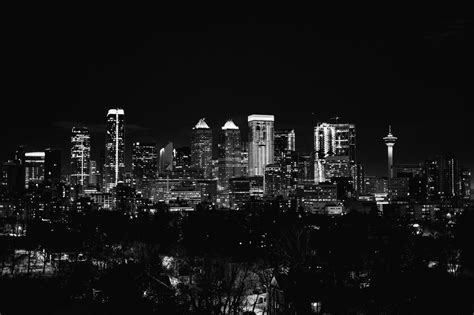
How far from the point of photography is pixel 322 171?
128 metres

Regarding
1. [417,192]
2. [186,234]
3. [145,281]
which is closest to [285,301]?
[145,281]

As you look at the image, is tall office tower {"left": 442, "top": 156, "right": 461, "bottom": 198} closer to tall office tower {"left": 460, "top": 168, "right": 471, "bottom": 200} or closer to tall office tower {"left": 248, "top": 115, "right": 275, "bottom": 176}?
tall office tower {"left": 460, "top": 168, "right": 471, "bottom": 200}

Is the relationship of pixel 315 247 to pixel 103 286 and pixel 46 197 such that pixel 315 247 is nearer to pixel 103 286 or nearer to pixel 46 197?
pixel 103 286

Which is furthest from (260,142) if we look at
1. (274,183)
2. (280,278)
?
(280,278)

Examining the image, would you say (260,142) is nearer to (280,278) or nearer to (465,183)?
(465,183)

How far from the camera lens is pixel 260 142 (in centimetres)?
14625

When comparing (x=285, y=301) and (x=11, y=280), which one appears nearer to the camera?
(x=285, y=301)

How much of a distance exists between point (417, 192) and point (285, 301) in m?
101

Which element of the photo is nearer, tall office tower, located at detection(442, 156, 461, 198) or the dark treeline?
the dark treeline

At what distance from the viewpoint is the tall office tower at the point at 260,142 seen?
141m

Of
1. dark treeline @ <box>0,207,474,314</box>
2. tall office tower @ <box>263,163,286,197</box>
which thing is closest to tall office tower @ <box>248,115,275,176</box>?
tall office tower @ <box>263,163,286,197</box>

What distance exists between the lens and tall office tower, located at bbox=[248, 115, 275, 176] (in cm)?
14100

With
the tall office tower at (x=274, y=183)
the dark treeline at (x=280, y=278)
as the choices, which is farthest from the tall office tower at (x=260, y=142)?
the dark treeline at (x=280, y=278)

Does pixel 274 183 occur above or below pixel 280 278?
above
